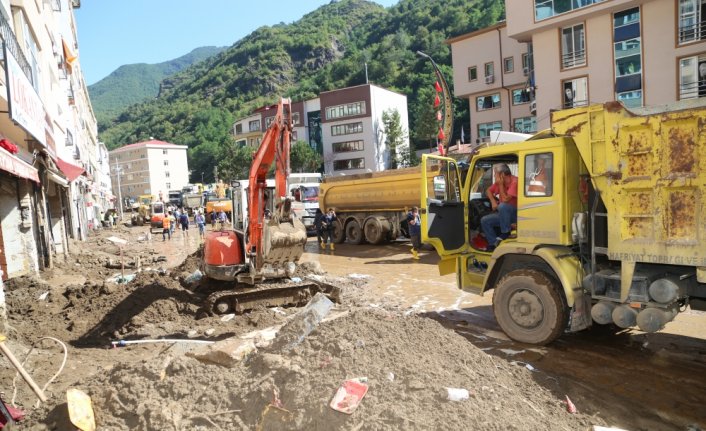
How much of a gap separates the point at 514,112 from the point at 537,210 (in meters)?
35.0

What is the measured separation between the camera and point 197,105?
13800cm

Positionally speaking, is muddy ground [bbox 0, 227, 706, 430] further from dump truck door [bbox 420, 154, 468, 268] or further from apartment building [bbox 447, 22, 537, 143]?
apartment building [bbox 447, 22, 537, 143]

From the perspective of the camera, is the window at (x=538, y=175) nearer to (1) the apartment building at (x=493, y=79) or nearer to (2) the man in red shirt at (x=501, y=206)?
(2) the man in red shirt at (x=501, y=206)

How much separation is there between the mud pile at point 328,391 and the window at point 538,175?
239cm

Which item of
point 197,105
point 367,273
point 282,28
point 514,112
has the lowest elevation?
point 367,273

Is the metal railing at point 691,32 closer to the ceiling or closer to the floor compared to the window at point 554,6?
closer to the floor

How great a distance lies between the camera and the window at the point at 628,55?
77.7 feet

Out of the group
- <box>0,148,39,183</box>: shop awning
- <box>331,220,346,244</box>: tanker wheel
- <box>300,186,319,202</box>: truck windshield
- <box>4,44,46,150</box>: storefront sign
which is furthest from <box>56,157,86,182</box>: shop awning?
<box>300,186,319,202</box>: truck windshield

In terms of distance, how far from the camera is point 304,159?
61.5 m

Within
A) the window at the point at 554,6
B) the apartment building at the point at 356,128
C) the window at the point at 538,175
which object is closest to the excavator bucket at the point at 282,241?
the window at the point at 538,175

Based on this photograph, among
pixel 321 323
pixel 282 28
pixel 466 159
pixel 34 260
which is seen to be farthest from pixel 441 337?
pixel 282 28

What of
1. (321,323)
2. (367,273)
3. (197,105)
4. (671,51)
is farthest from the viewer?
(197,105)

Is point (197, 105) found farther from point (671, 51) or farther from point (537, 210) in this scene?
point (537, 210)

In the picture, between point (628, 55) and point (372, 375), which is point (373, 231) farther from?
point (628, 55)
